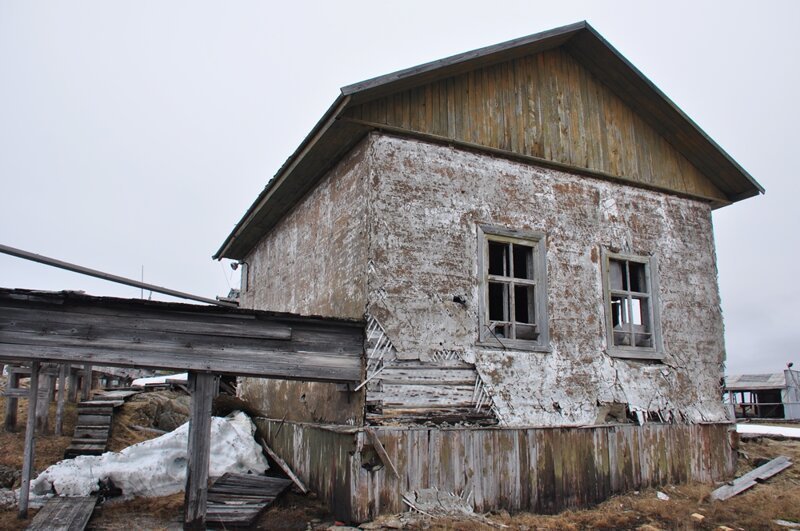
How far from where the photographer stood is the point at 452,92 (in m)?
10.4

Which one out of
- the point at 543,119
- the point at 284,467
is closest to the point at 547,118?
the point at 543,119

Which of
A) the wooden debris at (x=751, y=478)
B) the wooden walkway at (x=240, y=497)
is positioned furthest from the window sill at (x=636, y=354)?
the wooden walkway at (x=240, y=497)

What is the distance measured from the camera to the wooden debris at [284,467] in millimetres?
10273

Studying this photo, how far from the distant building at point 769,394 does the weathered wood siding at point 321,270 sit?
1024 inches

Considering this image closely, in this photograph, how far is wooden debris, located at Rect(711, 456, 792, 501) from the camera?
10469 mm

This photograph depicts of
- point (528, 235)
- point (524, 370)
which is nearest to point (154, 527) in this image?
point (524, 370)

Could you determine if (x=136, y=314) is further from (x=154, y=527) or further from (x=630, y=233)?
(x=630, y=233)

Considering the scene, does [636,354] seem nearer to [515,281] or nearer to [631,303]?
[631,303]

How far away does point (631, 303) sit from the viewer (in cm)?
1138

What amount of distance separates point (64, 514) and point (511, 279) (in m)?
6.90

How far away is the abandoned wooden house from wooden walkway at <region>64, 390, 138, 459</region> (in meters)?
3.14

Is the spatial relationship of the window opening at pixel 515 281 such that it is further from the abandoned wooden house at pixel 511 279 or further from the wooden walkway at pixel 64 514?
the wooden walkway at pixel 64 514

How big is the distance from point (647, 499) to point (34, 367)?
Result: 951 centimetres

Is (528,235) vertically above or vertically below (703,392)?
above
